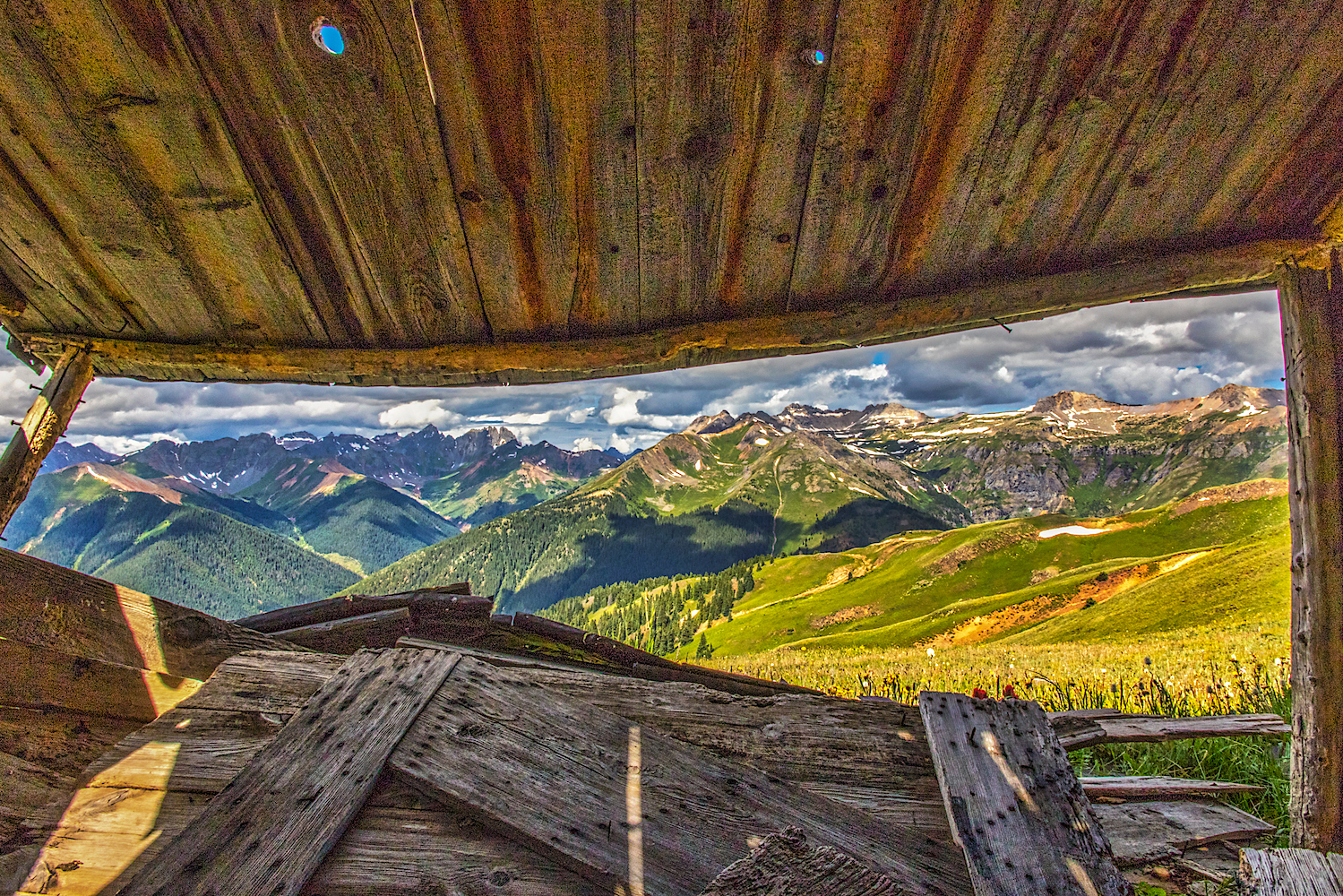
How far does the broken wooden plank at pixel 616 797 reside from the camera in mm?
1747

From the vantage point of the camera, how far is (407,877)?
1.67 metres

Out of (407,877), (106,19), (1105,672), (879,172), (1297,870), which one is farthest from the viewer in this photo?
(1105,672)

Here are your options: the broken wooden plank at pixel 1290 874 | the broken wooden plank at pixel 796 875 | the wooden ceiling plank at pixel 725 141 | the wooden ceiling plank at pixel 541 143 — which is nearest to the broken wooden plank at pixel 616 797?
the broken wooden plank at pixel 796 875

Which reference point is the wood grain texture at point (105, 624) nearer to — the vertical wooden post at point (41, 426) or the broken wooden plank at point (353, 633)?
the broken wooden plank at point (353, 633)

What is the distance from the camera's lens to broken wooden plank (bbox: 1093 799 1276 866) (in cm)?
369

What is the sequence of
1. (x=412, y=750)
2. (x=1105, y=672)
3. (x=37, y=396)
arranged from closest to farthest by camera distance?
1. (x=412, y=750)
2. (x=37, y=396)
3. (x=1105, y=672)

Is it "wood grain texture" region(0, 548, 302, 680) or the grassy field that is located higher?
the grassy field

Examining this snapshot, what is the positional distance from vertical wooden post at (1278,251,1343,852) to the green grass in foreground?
3.53 feet

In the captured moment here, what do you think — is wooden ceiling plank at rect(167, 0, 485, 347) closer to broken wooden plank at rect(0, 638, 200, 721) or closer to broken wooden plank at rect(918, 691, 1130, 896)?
broken wooden plank at rect(0, 638, 200, 721)

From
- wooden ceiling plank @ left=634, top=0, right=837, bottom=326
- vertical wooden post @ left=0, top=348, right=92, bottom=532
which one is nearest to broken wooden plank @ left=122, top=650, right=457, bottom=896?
wooden ceiling plank @ left=634, top=0, right=837, bottom=326

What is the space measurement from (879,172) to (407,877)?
332 centimetres

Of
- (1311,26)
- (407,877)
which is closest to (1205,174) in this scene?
(1311,26)

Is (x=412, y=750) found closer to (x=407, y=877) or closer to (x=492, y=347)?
(x=407, y=877)

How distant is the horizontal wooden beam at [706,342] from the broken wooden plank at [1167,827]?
3329 mm
